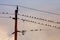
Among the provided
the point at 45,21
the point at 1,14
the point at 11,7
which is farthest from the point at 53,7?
the point at 1,14

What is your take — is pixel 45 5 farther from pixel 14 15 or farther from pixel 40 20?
pixel 14 15

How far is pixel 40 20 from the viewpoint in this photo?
8.29 feet

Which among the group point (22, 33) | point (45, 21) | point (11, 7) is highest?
point (11, 7)

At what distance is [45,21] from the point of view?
2.54 meters

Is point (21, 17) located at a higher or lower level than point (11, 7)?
lower

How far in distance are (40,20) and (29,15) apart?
0.23 meters

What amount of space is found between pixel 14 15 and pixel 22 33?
364 mm

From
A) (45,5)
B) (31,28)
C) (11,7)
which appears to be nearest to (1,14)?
(11,7)

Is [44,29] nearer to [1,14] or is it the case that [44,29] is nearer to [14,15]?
[14,15]

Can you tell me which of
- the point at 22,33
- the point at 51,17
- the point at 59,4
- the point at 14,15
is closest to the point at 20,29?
the point at 22,33

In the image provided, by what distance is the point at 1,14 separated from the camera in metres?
2.40

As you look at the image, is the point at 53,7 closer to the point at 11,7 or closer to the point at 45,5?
the point at 45,5

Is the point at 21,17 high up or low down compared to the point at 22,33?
up

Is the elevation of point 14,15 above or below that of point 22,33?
above
